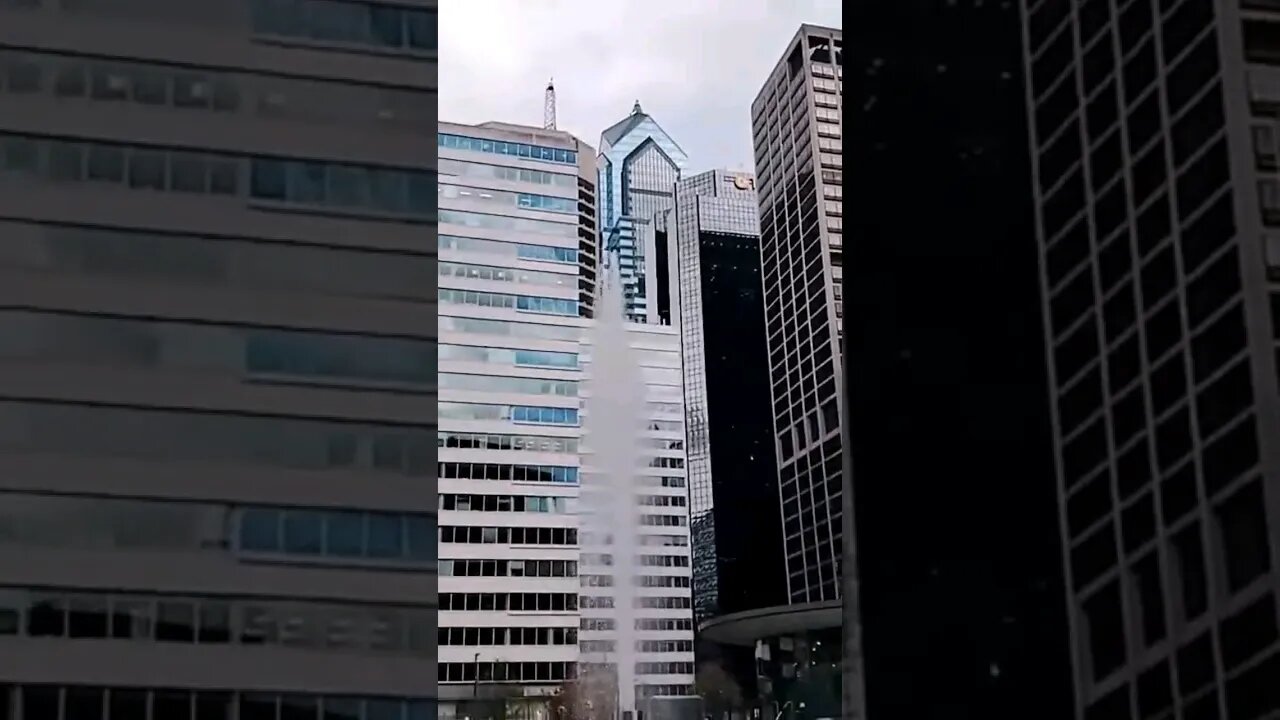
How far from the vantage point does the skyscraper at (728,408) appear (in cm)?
5016

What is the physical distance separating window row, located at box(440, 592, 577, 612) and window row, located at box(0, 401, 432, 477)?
2624 centimetres

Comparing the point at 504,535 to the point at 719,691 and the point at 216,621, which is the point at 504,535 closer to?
the point at 719,691

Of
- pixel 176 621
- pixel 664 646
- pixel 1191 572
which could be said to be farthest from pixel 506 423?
pixel 1191 572

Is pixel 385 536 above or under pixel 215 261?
under

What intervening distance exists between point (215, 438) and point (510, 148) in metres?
31.0

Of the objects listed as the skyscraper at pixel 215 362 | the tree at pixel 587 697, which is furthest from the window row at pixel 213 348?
the tree at pixel 587 697

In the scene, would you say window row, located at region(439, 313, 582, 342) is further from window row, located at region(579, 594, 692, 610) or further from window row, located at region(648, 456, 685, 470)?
window row, located at region(648, 456, 685, 470)

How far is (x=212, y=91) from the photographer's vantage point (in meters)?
13.5

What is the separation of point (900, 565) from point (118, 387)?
6794 mm

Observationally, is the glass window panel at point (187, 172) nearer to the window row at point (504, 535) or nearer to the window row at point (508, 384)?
the window row at point (508, 384)

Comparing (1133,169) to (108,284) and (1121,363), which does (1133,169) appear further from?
(108,284)

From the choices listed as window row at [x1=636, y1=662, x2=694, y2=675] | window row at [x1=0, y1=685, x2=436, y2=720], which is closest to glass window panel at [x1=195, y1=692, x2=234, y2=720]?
window row at [x1=0, y1=685, x2=436, y2=720]

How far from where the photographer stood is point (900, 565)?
38.8ft

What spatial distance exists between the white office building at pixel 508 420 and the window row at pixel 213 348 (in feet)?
85.9
